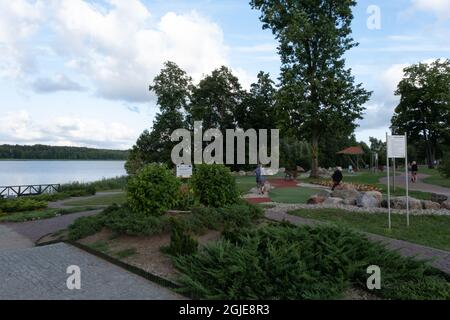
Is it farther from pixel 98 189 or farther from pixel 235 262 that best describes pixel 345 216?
pixel 98 189

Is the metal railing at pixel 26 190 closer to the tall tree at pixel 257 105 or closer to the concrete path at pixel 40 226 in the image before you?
the concrete path at pixel 40 226

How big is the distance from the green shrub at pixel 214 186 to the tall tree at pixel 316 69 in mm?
20007

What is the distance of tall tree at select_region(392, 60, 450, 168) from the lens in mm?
49281

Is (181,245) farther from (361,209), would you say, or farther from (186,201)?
(361,209)

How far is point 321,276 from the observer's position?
5664mm

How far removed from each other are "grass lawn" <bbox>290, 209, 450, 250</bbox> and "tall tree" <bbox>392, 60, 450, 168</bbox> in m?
43.3

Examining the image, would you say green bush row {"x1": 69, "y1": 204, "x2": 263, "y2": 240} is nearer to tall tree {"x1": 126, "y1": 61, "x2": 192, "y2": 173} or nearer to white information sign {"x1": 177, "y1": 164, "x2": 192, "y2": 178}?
white information sign {"x1": 177, "y1": 164, "x2": 192, "y2": 178}

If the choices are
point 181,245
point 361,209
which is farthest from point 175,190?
point 361,209

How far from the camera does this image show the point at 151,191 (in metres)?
9.43

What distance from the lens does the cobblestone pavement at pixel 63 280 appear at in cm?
539

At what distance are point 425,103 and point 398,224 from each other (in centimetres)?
4845

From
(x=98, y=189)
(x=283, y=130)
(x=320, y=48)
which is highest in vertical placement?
(x=320, y=48)

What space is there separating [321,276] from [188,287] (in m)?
1.98

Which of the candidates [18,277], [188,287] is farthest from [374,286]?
[18,277]
